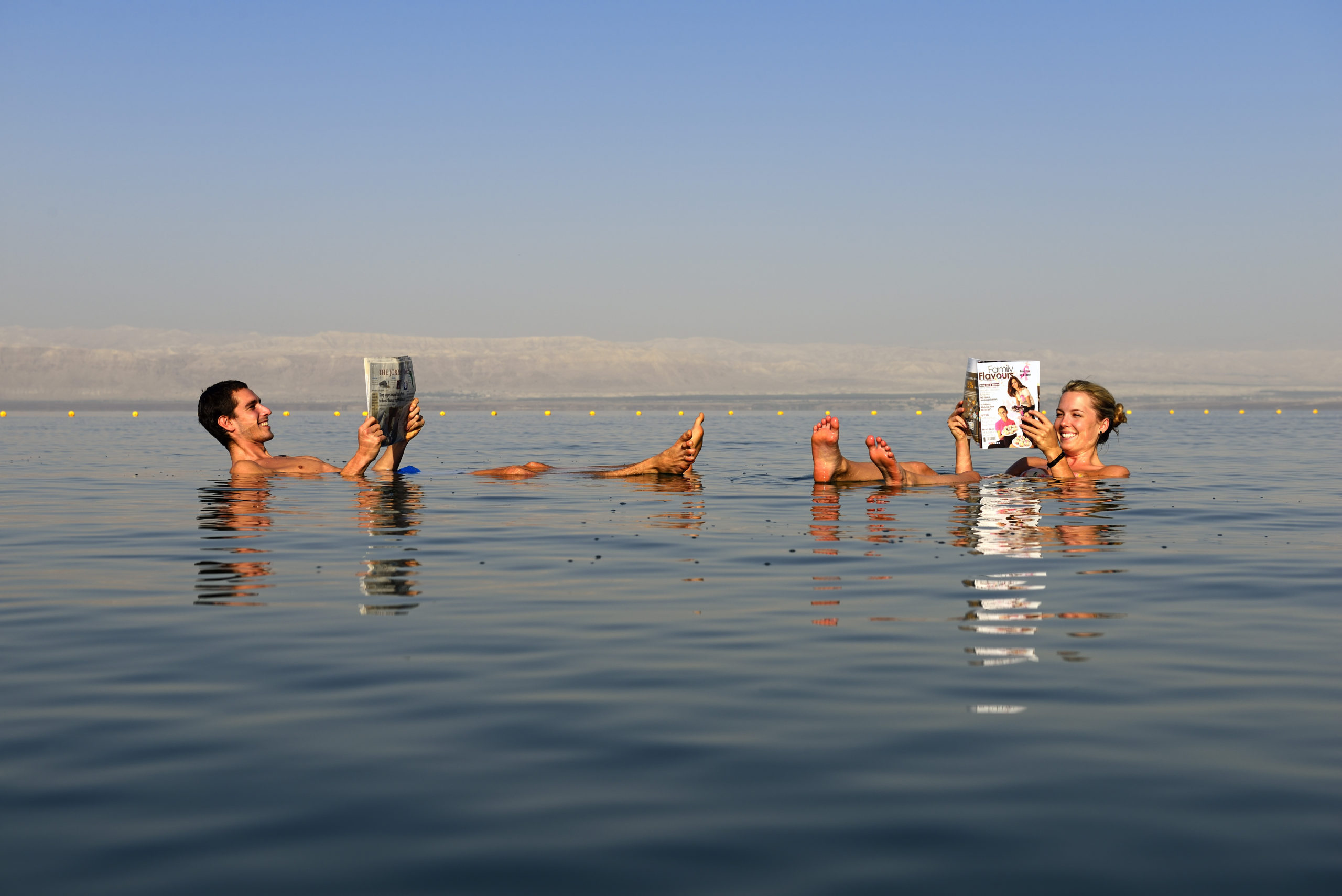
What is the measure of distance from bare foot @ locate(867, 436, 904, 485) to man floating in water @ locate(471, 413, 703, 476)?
1741 millimetres

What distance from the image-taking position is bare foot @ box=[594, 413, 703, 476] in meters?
14.9

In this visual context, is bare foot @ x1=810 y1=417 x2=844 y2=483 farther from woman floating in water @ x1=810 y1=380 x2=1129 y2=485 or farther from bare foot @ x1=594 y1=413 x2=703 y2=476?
bare foot @ x1=594 y1=413 x2=703 y2=476

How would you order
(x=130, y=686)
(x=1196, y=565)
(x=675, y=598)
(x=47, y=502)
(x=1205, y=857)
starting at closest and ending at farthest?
(x=1205, y=857) → (x=130, y=686) → (x=675, y=598) → (x=1196, y=565) → (x=47, y=502)

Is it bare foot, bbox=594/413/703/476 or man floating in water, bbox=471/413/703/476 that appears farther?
man floating in water, bbox=471/413/703/476

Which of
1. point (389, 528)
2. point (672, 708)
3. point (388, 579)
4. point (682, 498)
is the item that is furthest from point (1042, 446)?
point (672, 708)

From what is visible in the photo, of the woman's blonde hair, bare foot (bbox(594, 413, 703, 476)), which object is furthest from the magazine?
bare foot (bbox(594, 413, 703, 476))

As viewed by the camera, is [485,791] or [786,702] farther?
[786,702]

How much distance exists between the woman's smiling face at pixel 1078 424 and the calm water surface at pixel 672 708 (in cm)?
263

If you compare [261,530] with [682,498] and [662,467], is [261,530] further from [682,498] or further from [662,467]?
[662,467]

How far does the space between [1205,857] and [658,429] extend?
4352cm

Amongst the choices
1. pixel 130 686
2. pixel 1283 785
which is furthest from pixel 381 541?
pixel 1283 785

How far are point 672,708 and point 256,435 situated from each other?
11878 millimetres

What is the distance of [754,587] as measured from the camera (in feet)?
28.0

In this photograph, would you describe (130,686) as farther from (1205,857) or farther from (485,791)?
(1205,857)
